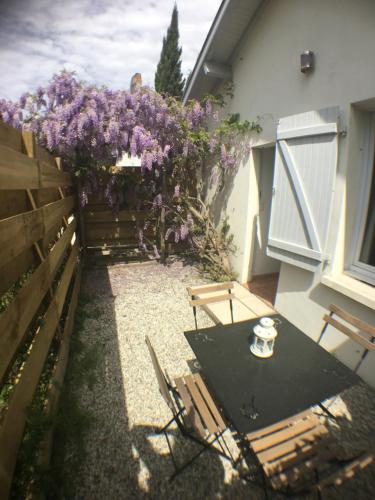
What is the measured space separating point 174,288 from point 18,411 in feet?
11.2

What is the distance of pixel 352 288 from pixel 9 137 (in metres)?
3.18

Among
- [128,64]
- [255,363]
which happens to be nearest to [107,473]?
[255,363]

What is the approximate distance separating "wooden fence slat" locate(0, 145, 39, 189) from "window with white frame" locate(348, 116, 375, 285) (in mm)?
3106

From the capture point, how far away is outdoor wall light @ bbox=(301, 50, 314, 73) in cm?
292

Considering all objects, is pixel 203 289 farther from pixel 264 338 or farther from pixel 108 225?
pixel 108 225

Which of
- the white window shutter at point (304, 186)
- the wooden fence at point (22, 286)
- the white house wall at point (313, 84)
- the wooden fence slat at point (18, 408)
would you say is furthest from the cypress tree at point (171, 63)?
the wooden fence slat at point (18, 408)

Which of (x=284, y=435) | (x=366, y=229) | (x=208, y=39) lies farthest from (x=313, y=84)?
(x=284, y=435)

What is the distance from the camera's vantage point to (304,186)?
10.00 feet

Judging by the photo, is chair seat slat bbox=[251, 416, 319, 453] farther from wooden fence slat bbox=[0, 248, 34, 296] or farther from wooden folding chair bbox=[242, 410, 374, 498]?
wooden fence slat bbox=[0, 248, 34, 296]

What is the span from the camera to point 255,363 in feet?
6.20

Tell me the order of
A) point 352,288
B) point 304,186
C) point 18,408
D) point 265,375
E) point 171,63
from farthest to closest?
point 171,63 < point 304,186 < point 352,288 < point 265,375 < point 18,408

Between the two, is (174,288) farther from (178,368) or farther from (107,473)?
(107,473)

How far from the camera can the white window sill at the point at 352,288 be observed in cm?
246

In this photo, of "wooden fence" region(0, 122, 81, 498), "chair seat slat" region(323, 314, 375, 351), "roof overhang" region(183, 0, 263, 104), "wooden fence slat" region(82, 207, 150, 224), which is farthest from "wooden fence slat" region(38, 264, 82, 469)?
"roof overhang" region(183, 0, 263, 104)
